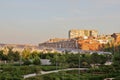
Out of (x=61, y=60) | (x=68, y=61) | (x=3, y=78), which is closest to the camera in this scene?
(x=3, y=78)

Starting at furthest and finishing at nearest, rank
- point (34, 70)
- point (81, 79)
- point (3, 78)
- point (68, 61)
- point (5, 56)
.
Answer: point (5, 56), point (68, 61), point (34, 70), point (81, 79), point (3, 78)

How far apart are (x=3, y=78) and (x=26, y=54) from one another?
106 ft

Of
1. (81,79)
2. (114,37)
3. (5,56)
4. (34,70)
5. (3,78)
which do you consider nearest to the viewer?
(3,78)

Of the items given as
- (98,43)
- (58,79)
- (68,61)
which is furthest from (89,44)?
(58,79)

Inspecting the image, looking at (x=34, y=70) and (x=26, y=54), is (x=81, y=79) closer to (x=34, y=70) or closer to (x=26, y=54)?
(x=34, y=70)

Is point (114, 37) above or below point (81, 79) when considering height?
above

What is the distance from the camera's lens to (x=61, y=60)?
127 ft

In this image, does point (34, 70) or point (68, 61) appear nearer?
point (34, 70)

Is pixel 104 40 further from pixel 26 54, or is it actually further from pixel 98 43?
pixel 26 54

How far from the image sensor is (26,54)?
5159cm

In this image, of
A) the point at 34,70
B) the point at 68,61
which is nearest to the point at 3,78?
the point at 34,70

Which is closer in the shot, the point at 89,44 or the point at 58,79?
the point at 58,79

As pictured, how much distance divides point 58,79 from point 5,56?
2996 centimetres

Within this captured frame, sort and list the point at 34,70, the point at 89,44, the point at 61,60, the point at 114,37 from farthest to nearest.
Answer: the point at 114,37, the point at 89,44, the point at 61,60, the point at 34,70
